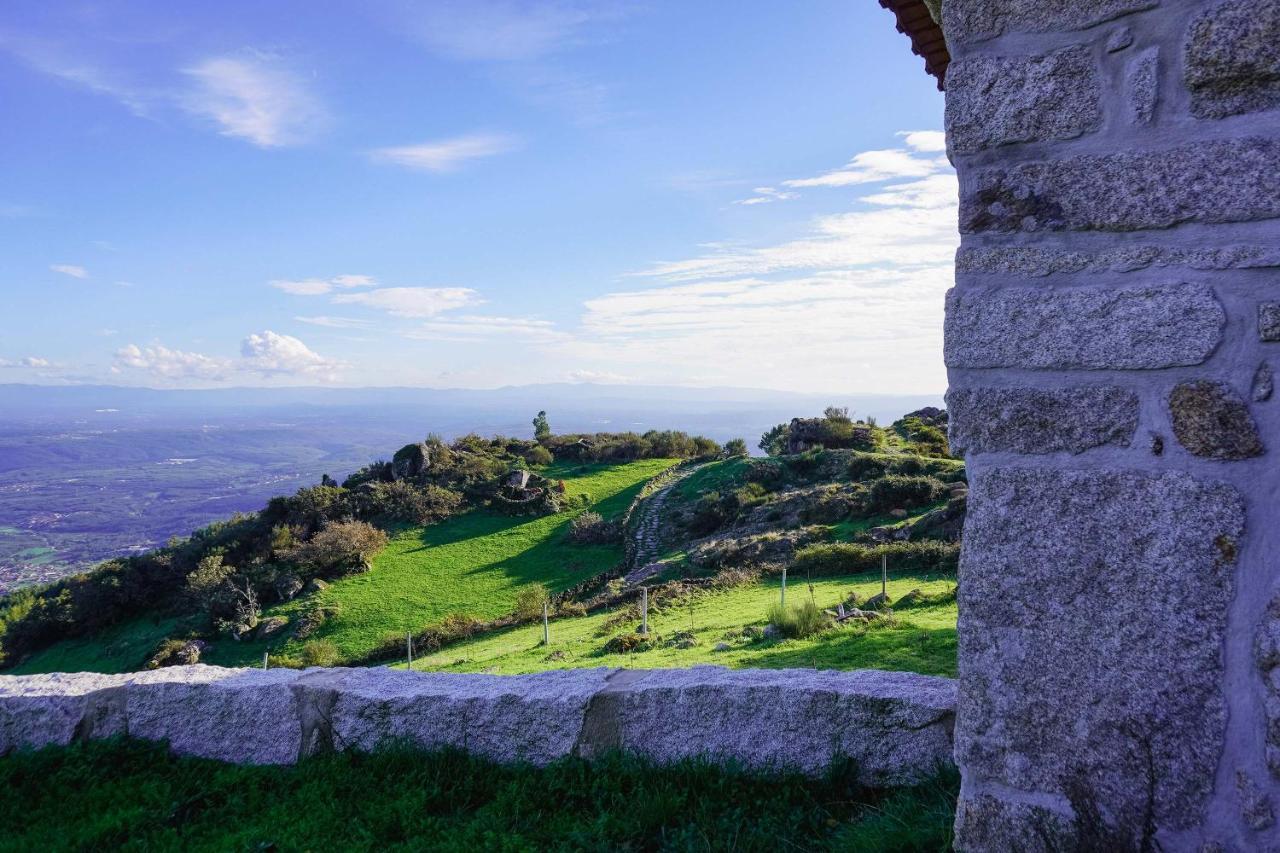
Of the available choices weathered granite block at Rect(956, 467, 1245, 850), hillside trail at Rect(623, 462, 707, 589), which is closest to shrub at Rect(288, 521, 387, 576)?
hillside trail at Rect(623, 462, 707, 589)

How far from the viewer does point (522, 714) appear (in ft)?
13.1

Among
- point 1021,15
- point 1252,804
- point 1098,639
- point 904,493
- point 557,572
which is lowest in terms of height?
point 557,572

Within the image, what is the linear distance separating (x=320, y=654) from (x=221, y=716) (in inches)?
415

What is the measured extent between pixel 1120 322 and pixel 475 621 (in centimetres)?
1394

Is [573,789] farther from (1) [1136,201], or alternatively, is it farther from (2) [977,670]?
(1) [1136,201]

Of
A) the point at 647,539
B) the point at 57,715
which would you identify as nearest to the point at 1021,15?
the point at 57,715

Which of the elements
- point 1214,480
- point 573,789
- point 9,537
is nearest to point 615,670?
point 573,789

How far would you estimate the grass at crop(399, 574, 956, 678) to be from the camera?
638 centimetres

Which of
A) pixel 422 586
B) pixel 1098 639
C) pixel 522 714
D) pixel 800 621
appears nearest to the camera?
pixel 1098 639

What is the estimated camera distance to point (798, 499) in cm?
1947

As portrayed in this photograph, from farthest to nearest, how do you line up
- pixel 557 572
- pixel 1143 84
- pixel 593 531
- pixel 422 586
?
pixel 593 531, pixel 557 572, pixel 422 586, pixel 1143 84

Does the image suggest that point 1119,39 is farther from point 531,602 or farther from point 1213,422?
point 531,602

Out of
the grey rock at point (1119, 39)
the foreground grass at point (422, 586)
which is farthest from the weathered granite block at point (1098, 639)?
the foreground grass at point (422, 586)

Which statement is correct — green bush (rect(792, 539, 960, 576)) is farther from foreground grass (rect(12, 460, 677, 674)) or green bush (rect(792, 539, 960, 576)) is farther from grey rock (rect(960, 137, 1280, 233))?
grey rock (rect(960, 137, 1280, 233))
